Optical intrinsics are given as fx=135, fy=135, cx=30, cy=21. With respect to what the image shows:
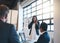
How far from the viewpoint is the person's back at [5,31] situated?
1487mm

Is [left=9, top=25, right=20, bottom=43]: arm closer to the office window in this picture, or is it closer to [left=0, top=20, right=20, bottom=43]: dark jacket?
[left=0, top=20, right=20, bottom=43]: dark jacket

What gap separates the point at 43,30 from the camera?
9.14 ft

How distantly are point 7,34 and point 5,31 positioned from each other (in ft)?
0.15

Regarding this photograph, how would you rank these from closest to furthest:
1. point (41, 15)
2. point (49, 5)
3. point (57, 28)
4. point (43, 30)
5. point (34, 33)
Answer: point (43, 30), point (57, 28), point (34, 33), point (49, 5), point (41, 15)

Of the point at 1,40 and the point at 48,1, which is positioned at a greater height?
the point at 48,1

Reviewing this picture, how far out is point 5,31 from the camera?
1536 mm

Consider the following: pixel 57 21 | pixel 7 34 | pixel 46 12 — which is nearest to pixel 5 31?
pixel 7 34

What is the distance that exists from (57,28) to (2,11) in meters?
2.48

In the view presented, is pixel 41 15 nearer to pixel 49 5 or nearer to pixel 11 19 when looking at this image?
pixel 49 5

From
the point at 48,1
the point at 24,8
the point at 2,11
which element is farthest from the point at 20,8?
the point at 2,11

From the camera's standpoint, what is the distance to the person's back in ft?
4.88

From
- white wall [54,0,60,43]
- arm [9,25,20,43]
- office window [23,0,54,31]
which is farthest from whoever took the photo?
office window [23,0,54,31]

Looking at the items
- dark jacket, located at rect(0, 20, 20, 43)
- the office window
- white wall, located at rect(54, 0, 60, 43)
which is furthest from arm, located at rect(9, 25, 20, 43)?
the office window

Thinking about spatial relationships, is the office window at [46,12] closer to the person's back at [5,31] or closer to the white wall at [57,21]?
the white wall at [57,21]
